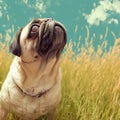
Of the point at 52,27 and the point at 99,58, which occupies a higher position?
the point at 52,27

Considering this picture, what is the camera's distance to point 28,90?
409cm

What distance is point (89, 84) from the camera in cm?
472

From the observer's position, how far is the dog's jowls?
388 cm

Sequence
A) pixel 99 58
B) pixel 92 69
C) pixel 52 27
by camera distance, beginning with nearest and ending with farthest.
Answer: pixel 52 27, pixel 92 69, pixel 99 58

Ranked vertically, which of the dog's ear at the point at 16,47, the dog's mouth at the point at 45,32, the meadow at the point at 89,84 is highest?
the dog's mouth at the point at 45,32

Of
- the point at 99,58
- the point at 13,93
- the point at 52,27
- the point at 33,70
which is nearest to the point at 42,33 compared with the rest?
the point at 52,27

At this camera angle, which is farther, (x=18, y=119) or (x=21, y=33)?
Result: (x=18, y=119)

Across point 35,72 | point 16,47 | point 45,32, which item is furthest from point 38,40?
point 35,72

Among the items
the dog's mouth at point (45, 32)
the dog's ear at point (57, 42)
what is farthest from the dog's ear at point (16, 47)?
the dog's ear at point (57, 42)

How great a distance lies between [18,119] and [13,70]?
2.15 ft

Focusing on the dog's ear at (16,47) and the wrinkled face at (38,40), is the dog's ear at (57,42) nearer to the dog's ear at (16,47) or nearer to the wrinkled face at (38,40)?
the wrinkled face at (38,40)

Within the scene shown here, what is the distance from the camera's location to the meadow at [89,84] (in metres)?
4.27

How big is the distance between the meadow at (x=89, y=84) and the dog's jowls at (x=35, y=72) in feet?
1.06

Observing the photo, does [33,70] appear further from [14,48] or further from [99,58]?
[99,58]
